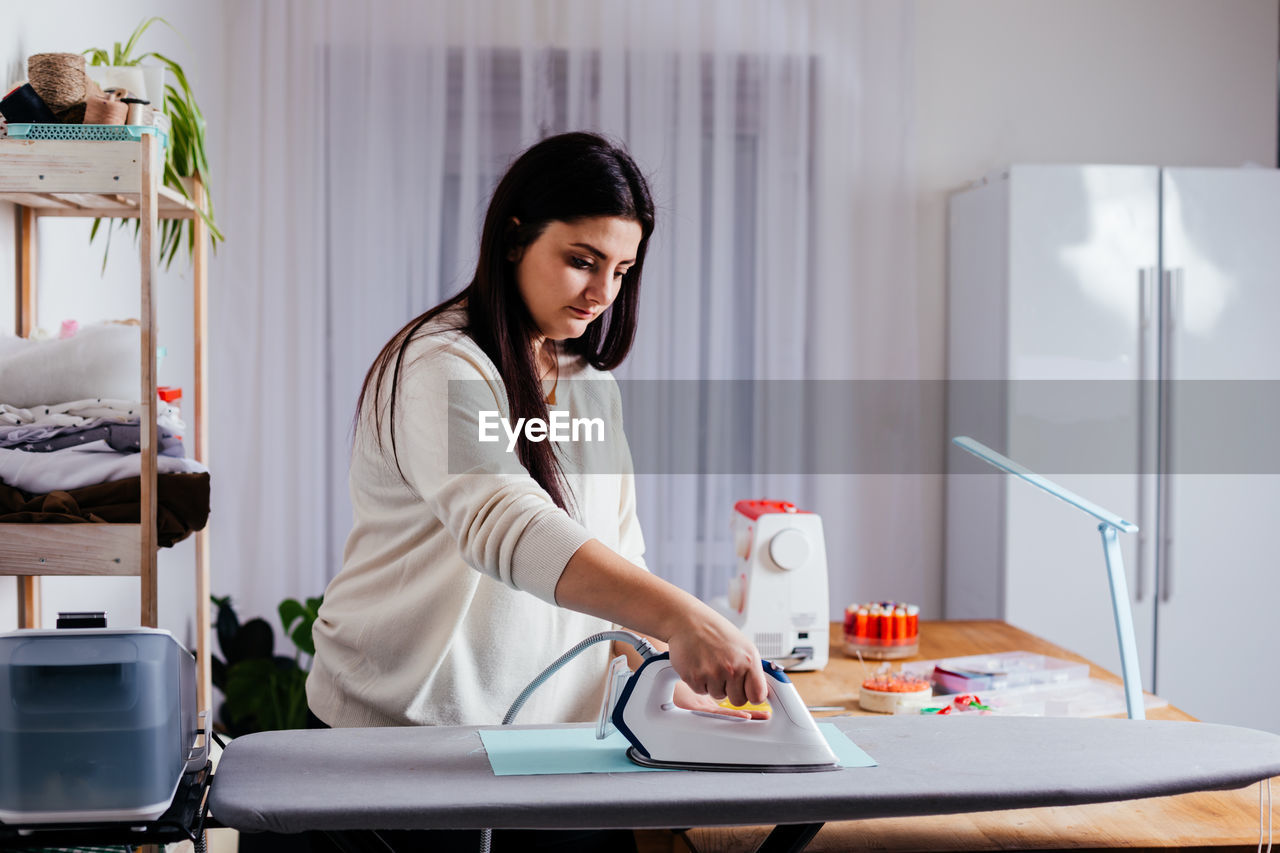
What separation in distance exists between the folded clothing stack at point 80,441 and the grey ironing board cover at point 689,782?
525mm

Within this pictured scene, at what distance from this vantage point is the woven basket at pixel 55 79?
1.48 meters

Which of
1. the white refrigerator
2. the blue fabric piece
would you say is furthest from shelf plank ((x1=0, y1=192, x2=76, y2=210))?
the white refrigerator

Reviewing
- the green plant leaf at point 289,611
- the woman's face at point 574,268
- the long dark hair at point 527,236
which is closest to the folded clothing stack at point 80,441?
the long dark hair at point 527,236

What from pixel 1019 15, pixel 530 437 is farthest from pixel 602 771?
pixel 1019 15

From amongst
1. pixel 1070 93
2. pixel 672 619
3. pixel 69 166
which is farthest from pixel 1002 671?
pixel 1070 93

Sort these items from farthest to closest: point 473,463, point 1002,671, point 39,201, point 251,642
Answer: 1. point 251,642
2. point 1002,671
3. point 39,201
4. point 473,463

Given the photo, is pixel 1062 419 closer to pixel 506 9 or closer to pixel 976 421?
pixel 976 421

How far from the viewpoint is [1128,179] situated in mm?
2904

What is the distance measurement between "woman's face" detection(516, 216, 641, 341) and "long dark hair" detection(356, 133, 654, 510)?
1 centimetres

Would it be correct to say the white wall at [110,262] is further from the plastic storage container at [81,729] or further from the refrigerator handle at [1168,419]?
the refrigerator handle at [1168,419]

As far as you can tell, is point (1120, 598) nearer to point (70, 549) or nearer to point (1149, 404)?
point (70, 549)

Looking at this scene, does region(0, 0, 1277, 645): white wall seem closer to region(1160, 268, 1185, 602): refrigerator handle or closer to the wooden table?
region(1160, 268, 1185, 602): refrigerator handle

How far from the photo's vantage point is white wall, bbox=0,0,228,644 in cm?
176

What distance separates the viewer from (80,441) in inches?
60.7
